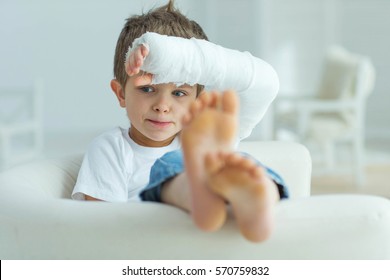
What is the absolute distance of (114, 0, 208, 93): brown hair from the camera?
172 cm

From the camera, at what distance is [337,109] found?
4.02 meters

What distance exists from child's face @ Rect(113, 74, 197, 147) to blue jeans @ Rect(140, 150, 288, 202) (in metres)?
0.29

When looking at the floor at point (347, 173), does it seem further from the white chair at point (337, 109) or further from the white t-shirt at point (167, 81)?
the white t-shirt at point (167, 81)

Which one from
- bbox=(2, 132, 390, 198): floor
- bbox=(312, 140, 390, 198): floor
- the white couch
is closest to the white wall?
bbox=(2, 132, 390, 198): floor

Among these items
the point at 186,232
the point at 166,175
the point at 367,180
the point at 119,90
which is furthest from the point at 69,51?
the point at 186,232

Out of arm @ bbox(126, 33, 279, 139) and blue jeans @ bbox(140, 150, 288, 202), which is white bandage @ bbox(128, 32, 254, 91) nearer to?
arm @ bbox(126, 33, 279, 139)

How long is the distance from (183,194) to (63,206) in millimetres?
216

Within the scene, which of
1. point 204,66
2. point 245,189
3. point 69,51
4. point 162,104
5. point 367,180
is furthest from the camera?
point 69,51

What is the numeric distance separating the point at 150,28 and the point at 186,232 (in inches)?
30.2

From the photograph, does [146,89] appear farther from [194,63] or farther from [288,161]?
[288,161]

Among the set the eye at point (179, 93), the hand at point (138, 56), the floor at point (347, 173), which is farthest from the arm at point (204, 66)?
the floor at point (347, 173)

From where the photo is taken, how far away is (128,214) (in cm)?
112
